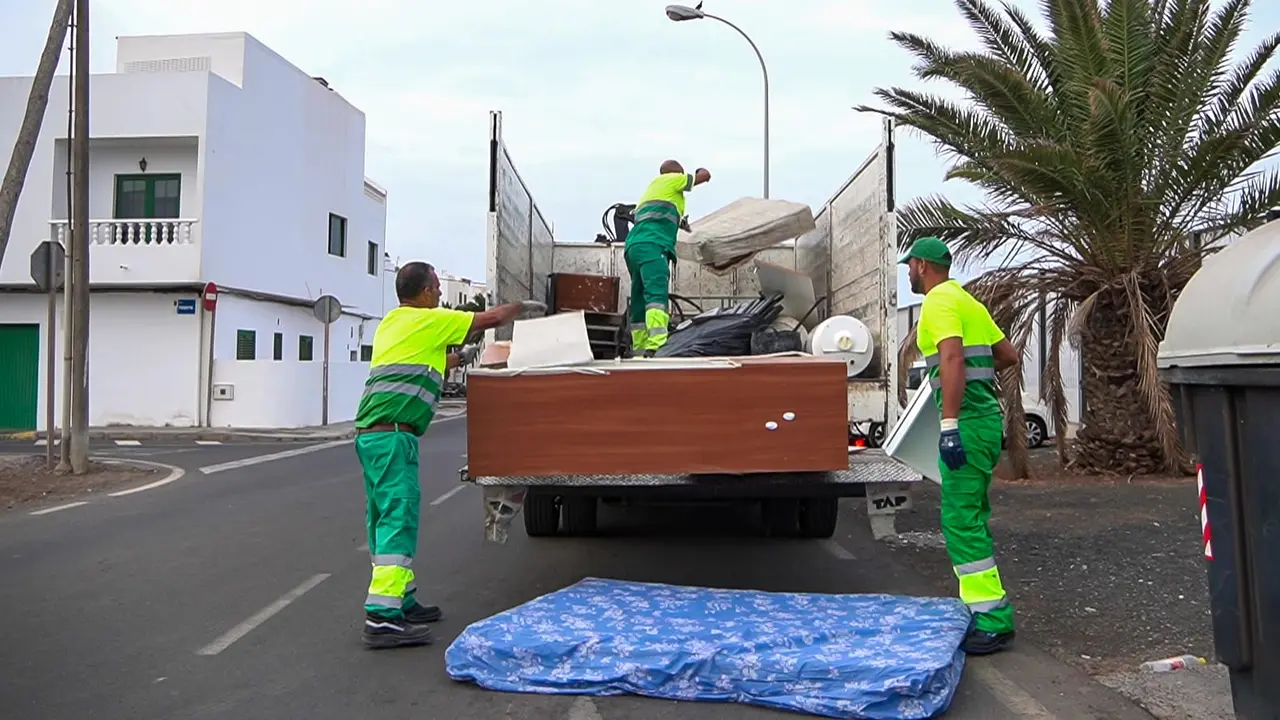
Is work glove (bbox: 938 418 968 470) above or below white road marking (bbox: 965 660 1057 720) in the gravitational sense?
above

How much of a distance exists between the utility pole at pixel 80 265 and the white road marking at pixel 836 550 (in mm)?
9388

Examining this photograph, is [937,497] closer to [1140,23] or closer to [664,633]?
[1140,23]

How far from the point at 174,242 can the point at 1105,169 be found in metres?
17.1

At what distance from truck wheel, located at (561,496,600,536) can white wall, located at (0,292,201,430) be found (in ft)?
49.3

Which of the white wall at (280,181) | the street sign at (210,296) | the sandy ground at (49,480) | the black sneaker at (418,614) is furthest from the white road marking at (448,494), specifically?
the white wall at (280,181)

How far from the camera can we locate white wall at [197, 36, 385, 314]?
20.8 m

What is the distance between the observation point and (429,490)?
444 inches

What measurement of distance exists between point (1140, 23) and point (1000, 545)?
20.3 ft

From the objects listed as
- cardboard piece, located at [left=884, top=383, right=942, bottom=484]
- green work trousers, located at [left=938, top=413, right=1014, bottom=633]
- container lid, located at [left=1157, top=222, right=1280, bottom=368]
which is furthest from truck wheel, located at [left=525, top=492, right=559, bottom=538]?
container lid, located at [left=1157, top=222, right=1280, bottom=368]

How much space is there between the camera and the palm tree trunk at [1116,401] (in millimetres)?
11320

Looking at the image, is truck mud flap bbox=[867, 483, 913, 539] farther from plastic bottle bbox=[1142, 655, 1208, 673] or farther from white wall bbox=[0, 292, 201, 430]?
white wall bbox=[0, 292, 201, 430]

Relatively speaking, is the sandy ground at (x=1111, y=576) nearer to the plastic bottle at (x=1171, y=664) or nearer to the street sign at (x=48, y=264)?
the plastic bottle at (x=1171, y=664)

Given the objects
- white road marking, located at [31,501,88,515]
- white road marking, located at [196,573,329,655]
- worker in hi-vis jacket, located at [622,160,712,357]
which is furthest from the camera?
white road marking, located at [31,501,88,515]

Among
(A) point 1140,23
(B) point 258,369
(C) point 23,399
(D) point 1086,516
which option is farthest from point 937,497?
(C) point 23,399
